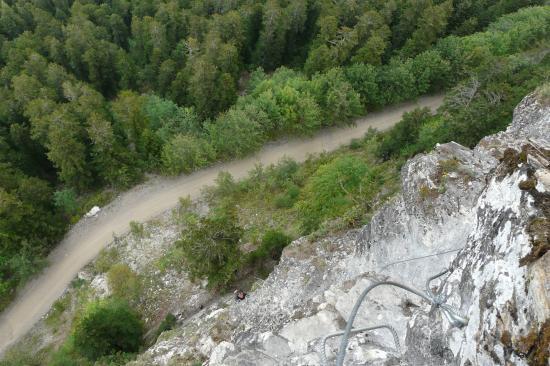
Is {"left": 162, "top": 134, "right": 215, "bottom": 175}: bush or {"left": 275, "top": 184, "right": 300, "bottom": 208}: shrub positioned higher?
{"left": 162, "top": 134, "right": 215, "bottom": 175}: bush

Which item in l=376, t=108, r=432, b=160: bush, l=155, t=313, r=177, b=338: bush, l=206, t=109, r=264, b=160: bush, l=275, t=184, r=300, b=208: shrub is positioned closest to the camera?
l=155, t=313, r=177, b=338: bush

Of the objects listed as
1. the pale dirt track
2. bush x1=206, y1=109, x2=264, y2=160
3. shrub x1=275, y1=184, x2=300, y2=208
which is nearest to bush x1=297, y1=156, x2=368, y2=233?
shrub x1=275, y1=184, x2=300, y2=208

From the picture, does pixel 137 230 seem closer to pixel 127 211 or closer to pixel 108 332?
pixel 127 211

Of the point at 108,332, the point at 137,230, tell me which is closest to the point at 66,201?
the point at 137,230

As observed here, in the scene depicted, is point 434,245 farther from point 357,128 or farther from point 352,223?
point 357,128

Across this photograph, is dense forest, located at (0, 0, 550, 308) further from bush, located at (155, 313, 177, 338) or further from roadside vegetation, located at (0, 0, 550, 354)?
bush, located at (155, 313, 177, 338)

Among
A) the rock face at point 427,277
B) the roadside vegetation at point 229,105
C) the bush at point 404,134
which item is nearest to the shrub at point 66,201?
the roadside vegetation at point 229,105

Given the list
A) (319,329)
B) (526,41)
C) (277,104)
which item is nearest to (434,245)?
(319,329)
